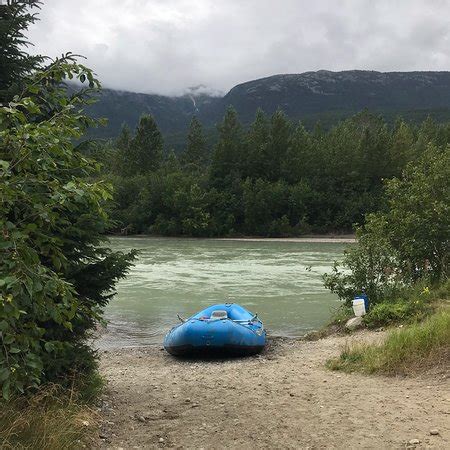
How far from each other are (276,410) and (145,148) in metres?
82.8

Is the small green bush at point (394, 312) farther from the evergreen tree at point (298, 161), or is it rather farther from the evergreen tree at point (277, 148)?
the evergreen tree at point (277, 148)

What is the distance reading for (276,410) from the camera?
605 centimetres

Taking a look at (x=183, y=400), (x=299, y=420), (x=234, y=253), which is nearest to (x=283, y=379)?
(x=183, y=400)

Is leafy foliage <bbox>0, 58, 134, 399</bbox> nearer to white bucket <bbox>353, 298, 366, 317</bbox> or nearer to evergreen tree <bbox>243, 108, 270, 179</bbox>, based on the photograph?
white bucket <bbox>353, 298, 366, 317</bbox>

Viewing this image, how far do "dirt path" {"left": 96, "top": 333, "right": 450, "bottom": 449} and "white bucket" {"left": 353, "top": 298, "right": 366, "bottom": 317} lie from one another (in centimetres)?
302

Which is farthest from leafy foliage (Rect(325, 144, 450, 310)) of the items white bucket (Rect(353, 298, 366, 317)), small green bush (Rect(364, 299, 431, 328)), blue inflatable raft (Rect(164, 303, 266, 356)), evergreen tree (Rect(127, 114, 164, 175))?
evergreen tree (Rect(127, 114, 164, 175))

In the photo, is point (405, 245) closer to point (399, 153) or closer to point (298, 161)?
point (399, 153)

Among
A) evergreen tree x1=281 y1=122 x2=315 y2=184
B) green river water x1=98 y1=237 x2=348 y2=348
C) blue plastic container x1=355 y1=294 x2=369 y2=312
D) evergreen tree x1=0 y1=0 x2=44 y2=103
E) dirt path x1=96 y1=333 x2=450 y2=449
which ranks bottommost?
green river water x1=98 y1=237 x2=348 y2=348

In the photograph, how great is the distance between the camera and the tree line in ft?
Answer: 211

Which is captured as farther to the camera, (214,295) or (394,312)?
(214,295)

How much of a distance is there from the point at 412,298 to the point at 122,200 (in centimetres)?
6243

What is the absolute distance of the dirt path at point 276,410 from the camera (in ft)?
16.6

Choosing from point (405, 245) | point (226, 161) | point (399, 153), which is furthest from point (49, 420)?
point (226, 161)

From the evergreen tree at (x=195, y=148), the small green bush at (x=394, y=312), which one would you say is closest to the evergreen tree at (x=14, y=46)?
the small green bush at (x=394, y=312)
